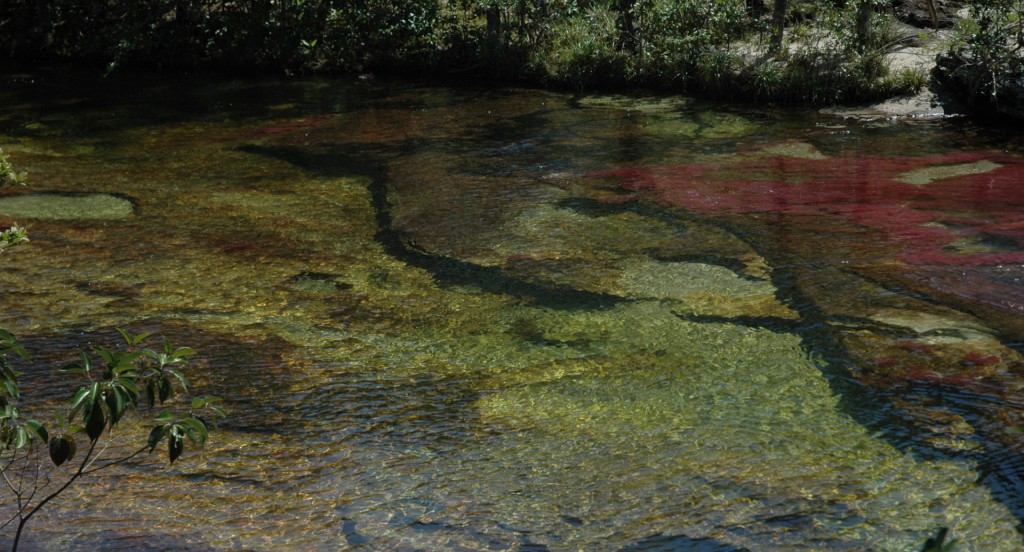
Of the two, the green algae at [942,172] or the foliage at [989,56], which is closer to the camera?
the green algae at [942,172]

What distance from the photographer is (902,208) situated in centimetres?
604

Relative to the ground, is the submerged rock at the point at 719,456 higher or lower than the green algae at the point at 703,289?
lower

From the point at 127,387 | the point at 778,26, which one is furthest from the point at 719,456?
the point at 778,26

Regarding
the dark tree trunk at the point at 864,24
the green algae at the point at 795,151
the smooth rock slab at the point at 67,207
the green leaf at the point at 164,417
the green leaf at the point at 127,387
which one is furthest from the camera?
the dark tree trunk at the point at 864,24

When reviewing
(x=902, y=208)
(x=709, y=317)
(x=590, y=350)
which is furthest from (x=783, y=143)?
(x=590, y=350)

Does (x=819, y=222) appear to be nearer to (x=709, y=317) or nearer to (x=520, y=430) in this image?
(x=709, y=317)

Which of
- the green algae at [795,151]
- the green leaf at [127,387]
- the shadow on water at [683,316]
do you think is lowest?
the shadow on water at [683,316]

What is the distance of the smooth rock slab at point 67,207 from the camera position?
6.44 m

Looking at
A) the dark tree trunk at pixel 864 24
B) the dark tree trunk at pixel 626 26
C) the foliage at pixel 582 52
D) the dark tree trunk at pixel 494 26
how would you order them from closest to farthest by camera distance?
the dark tree trunk at pixel 864 24 → the foliage at pixel 582 52 → the dark tree trunk at pixel 626 26 → the dark tree trunk at pixel 494 26

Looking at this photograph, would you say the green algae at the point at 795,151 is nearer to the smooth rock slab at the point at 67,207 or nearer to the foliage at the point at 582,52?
the foliage at the point at 582,52

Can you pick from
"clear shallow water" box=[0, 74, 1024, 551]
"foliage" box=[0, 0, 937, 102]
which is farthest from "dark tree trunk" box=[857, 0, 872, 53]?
"clear shallow water" box=[0, 74, 1024, 551]

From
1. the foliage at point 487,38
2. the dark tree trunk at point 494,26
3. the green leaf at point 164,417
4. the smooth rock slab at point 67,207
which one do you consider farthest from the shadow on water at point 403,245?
the dark tree trunk at point 494,26

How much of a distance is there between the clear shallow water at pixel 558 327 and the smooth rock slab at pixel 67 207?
4 centimetres

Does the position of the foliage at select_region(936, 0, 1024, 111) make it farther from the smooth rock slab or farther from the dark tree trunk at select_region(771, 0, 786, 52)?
the smooth rock slab
